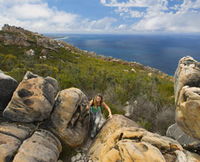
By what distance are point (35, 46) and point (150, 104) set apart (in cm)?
3884

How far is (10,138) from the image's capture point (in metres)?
7.29

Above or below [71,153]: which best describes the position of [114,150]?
above

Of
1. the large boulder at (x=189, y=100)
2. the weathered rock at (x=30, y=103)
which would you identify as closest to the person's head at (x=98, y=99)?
the weathered rock at (x=30, y=103)

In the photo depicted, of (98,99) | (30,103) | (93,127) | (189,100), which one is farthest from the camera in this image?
(93,127)

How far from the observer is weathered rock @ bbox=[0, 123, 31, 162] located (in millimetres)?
6549

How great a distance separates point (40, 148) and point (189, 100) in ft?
19.3

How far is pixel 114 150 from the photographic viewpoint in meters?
6.52

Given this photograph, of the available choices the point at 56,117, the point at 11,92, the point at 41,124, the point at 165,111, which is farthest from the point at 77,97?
the point at 165,111

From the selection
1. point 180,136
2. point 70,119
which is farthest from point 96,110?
point 180,136

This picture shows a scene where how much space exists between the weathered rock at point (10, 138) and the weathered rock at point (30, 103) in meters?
0.53

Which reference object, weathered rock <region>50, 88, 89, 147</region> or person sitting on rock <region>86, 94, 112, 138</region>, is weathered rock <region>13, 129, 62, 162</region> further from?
person sitting on rock <region>86, 94, 112, 138</region>

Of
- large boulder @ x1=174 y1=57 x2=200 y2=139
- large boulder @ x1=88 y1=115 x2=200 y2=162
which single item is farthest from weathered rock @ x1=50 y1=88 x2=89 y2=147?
large boulder @ x1=174 y1=57 x2=200 y2=139

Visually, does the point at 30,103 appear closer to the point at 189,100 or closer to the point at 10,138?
the point at 10,138

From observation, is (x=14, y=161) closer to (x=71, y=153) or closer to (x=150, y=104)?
(x=71, y=153)
